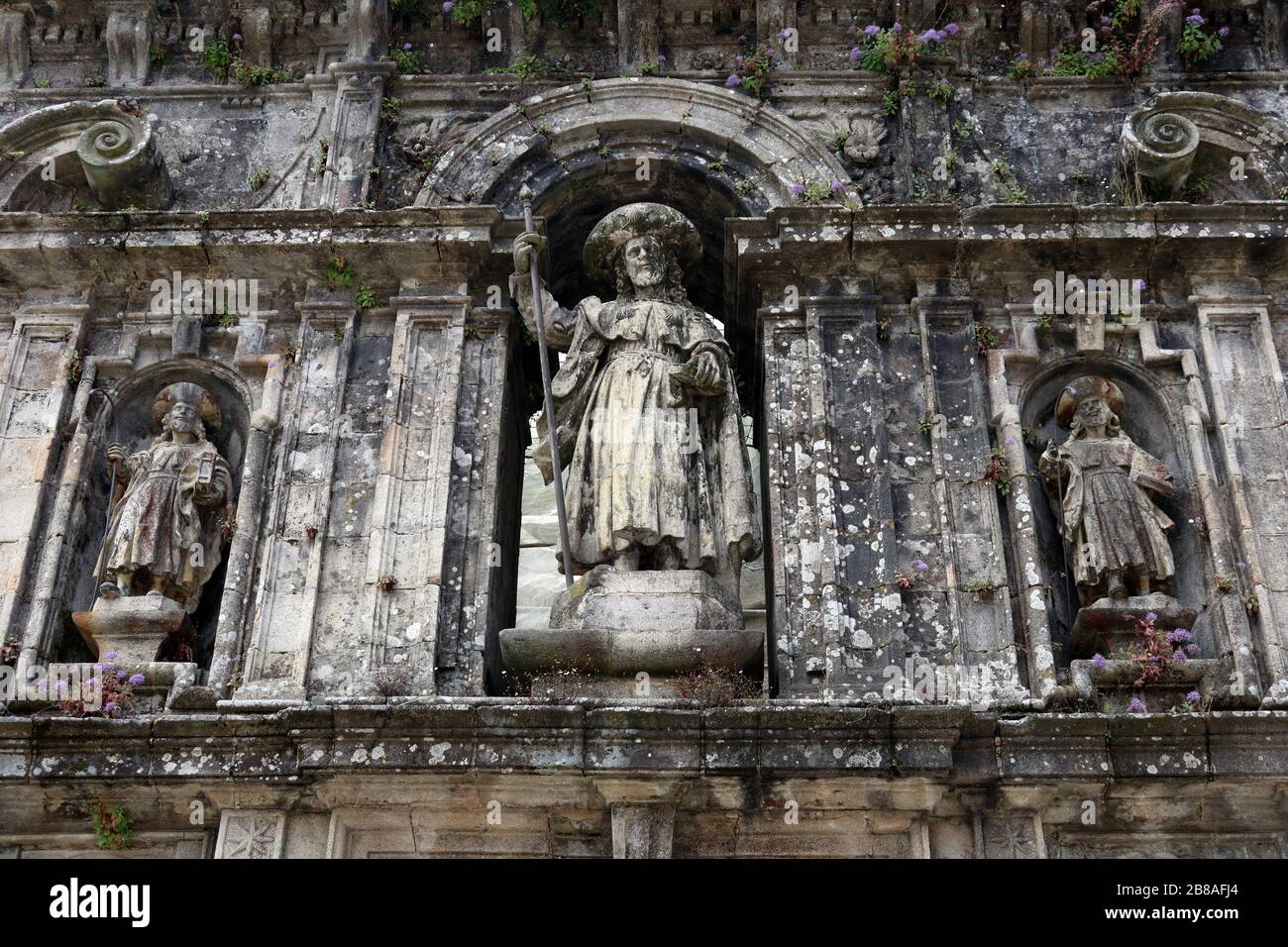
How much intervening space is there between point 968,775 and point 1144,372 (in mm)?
3471

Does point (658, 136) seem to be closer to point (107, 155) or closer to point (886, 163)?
point (886, 163)

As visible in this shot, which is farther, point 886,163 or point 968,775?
point 886,163

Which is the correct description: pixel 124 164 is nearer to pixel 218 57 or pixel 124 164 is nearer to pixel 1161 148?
pixel 218 57

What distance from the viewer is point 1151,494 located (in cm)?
1167

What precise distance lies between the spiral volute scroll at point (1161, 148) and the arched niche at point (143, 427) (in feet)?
20.1

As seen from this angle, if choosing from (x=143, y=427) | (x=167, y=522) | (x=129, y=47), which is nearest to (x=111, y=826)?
Answer: (x=167, y=522)

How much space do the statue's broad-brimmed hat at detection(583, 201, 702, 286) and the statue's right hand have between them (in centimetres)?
91

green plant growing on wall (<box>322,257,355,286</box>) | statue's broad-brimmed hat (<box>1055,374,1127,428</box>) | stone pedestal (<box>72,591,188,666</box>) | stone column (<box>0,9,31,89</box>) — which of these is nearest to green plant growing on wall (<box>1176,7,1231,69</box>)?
statue's broad-brimmed hat (<box>1055,374,1127,428</box>)

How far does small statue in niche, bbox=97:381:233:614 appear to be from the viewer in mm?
11367

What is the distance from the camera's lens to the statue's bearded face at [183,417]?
12.0 m

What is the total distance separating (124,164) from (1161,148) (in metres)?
7.00
